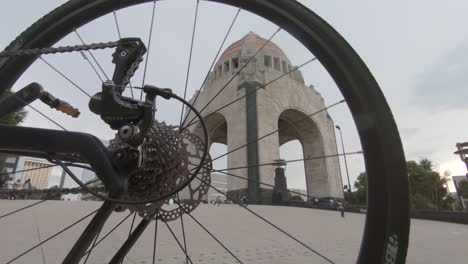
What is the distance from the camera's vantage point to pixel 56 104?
1247mm

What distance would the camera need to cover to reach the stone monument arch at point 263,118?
21.6 m

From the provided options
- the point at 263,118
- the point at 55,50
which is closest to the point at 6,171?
the point at 263,118

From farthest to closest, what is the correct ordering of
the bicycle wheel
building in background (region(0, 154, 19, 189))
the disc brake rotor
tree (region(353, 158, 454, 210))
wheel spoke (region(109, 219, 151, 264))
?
tree (region(353, 158, 454, 210)) → building in background (region(0, 154, 19, 189)) → wheel spoke (region(109, 219, 151, 264)) → the disc brake rotor → the bicycle wheel

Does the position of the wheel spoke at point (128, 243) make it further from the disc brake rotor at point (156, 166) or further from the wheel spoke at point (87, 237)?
the wheel spoke at point (87, 237)

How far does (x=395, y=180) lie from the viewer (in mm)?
913

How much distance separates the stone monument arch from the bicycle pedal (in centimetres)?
1884

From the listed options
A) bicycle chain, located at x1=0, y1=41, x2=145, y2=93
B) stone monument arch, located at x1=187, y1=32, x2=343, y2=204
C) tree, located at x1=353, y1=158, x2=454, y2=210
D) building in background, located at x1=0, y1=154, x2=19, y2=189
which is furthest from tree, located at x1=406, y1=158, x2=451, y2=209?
bicycle chain, located at x1=0, y1=41, x2=145, y2=93

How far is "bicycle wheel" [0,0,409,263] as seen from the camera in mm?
899

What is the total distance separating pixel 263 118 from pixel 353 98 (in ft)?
73.4

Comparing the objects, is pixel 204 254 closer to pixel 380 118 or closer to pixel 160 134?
pixel 160 134

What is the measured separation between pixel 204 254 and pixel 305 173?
81.8 feet

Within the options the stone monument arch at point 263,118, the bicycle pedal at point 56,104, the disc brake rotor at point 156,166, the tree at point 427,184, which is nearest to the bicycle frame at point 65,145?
the disc brake rotor at point 156,166

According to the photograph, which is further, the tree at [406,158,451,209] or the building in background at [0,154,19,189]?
the tree at [406,158,451,209]

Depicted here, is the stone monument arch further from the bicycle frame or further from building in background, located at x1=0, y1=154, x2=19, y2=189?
the bicycle frame
